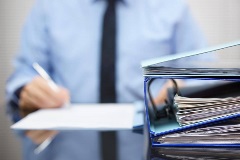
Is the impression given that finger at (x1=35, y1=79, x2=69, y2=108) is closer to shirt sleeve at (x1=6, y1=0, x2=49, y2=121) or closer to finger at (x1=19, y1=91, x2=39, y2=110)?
finger at (x1=19, y1=91, x2=39, y2=110)

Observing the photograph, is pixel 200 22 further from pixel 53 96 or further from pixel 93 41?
pixel 53 96

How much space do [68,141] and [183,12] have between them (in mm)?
811

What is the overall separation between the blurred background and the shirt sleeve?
4 cm

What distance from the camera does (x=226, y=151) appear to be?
0.33 meters

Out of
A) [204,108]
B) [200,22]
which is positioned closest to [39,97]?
[204,108]

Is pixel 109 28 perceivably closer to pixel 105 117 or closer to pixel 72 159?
pixel 105 117

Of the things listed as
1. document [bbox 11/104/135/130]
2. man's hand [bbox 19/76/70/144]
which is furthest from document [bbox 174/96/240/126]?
man's hand [bbox 19/76/70/144]

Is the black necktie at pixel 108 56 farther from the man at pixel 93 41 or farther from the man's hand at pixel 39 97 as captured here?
the man's hand at pixel 39 97

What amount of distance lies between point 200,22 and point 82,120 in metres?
0.74

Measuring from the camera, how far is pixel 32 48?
1066 millimetres

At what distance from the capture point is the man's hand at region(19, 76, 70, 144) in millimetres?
742

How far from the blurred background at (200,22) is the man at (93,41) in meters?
0.04

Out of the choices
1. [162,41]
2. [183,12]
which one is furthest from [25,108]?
[183,12]

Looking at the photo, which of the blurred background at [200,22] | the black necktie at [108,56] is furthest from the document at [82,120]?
the blurred background at [200,22]
